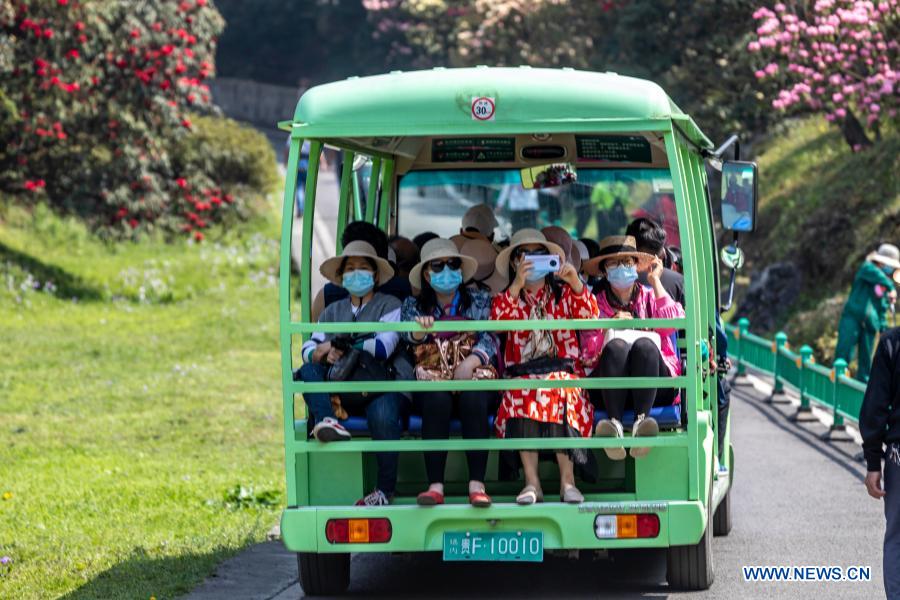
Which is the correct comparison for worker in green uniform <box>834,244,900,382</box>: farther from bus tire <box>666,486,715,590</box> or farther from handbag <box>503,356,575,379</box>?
handbag <box>503,356,575,379</box>

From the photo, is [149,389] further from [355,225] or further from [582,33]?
[582,33]

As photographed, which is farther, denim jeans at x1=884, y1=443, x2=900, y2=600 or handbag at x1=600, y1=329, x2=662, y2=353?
handbag at x1=600, y1=329, x2=662, y2=353

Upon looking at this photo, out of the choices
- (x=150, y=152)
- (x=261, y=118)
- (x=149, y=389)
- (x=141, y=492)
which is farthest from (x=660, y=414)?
(x=261, y=118)

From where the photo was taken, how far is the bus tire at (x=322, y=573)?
8.41m

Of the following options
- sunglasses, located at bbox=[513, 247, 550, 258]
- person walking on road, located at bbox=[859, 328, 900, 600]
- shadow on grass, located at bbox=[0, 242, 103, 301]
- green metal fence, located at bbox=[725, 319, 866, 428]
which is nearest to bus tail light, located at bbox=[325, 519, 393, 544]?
sunglasses, located at bbox=[513, 247, 550, 258]

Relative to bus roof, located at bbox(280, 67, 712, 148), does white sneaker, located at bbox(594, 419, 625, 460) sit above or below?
below

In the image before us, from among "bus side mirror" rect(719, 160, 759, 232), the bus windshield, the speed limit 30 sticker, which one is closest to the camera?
the speed limit 30 sticker

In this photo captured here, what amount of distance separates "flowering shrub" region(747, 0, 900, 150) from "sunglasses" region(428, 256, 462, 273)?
1368cm

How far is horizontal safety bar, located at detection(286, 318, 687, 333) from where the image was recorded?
7.38 metres

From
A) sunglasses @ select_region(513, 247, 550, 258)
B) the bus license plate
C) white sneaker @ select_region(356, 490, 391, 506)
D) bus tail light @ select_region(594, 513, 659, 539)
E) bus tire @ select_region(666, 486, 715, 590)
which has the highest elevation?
sunglasses @ select_region(513, 247, 550, 258)

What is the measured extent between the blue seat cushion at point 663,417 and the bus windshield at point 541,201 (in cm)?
271

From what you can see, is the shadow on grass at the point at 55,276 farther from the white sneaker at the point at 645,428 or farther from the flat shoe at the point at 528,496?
the white sneaker at the point at 645,428

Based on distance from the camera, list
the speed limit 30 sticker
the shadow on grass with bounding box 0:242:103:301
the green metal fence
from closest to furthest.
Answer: the speed limit 30 sticker → the green metal fence → the shadow on grass with bounding box 0:242:103:301

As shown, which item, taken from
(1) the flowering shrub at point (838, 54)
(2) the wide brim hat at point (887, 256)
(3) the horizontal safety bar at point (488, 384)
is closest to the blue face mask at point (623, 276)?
(3) the horizontal safety bar at point (488, 384)
